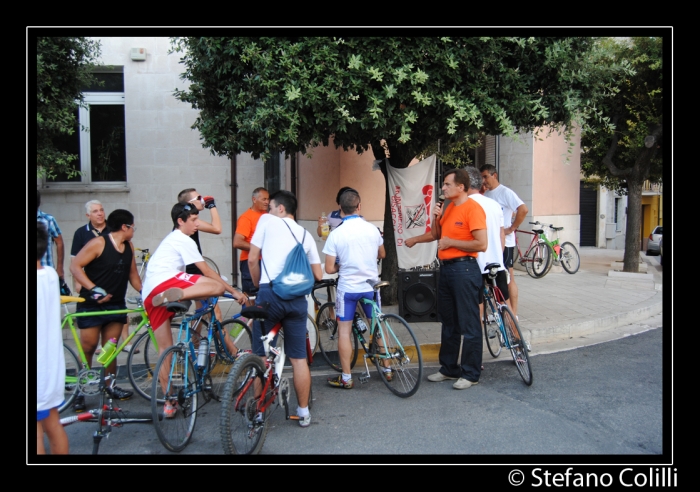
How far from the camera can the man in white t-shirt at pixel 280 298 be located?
4.42 m

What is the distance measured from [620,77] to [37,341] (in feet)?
40.6

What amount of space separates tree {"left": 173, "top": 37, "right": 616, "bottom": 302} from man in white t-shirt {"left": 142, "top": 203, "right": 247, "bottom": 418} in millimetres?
1840

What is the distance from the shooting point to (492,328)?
6266 mm

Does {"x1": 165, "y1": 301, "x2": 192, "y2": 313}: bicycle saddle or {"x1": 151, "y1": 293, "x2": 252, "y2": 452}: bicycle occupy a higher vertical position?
{"x1": 165, "y1": 301, "x2": 192, "y2": 313}: bicycle saddle

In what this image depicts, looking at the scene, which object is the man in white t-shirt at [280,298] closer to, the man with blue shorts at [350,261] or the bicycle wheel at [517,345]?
the man with blue shorts at [350,261]

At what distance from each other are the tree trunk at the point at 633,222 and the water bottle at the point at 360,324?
A: 9019 millimetres

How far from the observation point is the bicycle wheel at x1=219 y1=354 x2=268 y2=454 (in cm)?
374

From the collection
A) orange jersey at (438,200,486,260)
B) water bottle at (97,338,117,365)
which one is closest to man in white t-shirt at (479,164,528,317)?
orange jersey at (438,200,486,260)

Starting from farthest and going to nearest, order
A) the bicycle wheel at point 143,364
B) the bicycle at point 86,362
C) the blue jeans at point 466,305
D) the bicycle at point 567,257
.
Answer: the bicycle at point 567,257
the blue jeans at point 466,305
the bicycle wheel at point 143,364
the bicycle at point 86,362

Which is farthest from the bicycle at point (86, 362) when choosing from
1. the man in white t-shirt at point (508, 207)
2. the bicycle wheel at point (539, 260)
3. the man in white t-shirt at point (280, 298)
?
the bicycle wheel at point (539, 260)

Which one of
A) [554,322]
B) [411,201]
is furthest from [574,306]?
[411,201]

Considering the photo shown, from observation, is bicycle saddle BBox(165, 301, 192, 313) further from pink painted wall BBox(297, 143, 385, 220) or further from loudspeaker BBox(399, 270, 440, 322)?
pink painted wall BBox(297, 143, 385, 220)

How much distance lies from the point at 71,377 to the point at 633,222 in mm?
11265
